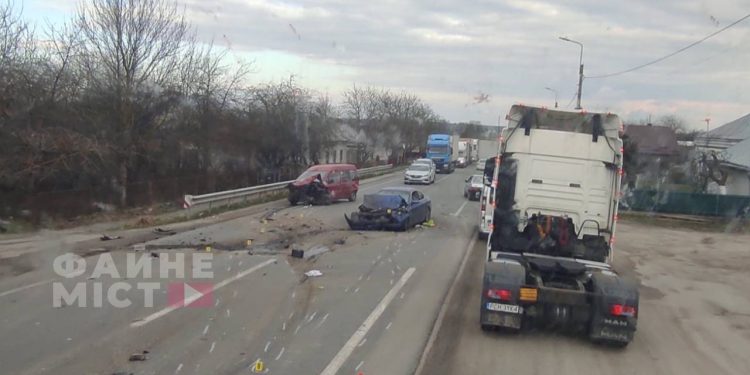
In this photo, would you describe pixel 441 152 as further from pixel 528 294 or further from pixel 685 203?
pixel 528 294

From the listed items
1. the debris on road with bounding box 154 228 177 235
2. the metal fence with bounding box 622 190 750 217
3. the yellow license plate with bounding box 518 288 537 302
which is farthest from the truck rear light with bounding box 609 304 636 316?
the metal fence with bounding box 622 190 750 217

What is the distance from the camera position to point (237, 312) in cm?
952

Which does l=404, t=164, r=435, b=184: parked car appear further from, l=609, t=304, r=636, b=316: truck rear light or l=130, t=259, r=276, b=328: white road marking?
l=609, t=304, r=636, b=316: truck rear light

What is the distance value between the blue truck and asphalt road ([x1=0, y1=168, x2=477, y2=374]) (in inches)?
1903

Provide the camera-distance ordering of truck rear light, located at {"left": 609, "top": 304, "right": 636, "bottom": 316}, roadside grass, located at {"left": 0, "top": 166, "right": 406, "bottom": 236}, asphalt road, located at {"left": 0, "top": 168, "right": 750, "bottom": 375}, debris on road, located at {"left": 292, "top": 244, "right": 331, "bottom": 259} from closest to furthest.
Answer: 1. asphalt road, located at {"left": 0, "top": 168, "right": 750, "bottom": 375}
2. truck rear light, located at {"left": 609, "top": 304, "right": 636, "bottom": 316}
3. debris on road, located at {"left": 292, "top": 244, "right": 331, "bottom": 259}
4. roadside grass, located at {"left": 0, "top": 166, "right": 406, "bottom": 236}

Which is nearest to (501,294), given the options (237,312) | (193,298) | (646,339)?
(646,339)

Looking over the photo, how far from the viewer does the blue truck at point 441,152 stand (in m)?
65.7

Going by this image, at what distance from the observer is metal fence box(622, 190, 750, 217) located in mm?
31438

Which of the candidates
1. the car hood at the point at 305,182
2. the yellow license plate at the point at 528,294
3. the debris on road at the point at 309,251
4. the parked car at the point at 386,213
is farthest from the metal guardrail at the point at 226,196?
the yellow license plate at the point at 528,294

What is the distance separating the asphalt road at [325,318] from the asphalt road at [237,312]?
0.03m

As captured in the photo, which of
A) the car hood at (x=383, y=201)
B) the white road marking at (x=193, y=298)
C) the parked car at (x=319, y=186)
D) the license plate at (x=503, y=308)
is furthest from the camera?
the parked car at (x=319, y=186)

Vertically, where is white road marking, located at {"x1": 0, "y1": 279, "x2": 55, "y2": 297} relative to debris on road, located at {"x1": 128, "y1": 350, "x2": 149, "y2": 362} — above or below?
below

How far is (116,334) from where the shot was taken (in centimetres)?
818

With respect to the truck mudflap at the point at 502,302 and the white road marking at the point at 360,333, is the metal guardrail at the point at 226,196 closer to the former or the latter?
the white road marking at the point at 360,333
